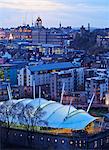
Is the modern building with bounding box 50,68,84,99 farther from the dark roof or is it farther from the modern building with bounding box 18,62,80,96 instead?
the dark roof

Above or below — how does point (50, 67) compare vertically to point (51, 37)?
above

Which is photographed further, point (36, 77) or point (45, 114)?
point (36, 77)

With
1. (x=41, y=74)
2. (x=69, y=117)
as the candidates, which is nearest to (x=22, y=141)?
(x=69, y=117)

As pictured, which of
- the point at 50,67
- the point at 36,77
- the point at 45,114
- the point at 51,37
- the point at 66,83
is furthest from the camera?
the point at 51,37

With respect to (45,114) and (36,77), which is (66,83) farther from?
(45,114)

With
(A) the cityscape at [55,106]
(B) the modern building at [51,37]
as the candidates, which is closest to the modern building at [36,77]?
(A) the cityscape at [55,106]

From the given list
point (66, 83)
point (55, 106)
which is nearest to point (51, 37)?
point (66, 83)

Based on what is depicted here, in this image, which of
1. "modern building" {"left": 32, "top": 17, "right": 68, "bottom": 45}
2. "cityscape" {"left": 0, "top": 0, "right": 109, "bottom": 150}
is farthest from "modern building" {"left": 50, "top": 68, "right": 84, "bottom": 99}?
"modern building" {"left": 32, "top": 17, "right": 68, "bottom": 45}

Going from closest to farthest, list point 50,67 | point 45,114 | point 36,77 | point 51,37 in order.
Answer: point 45,114, point 36,77, point 50,67, point 51,37

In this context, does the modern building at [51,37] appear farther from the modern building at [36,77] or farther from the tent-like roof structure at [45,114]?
the tent-like roof structure at [45,114]
